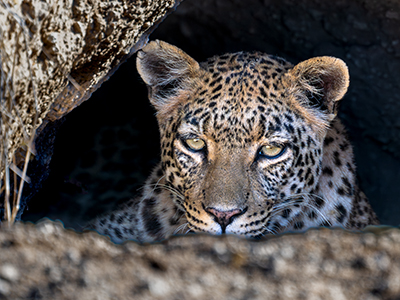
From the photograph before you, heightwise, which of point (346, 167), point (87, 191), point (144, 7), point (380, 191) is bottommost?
point (380, 191)

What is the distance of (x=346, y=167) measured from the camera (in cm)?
386

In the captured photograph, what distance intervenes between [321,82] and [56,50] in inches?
78.7

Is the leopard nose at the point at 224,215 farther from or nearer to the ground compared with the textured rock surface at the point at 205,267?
nearer to the ground

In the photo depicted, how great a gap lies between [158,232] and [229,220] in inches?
45.8

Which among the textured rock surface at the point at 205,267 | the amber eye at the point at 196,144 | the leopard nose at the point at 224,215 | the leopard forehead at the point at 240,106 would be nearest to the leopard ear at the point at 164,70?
the leopard forehead at the point at 240,106

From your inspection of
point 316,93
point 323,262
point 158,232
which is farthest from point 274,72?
point 323,262

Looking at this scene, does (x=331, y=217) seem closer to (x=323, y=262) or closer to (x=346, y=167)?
(x=346, y=167)

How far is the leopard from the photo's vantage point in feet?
10.2

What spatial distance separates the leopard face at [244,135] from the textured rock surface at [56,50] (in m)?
0.45

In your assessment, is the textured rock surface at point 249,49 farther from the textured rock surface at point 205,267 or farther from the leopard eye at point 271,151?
the textured rock surface at point 205,267

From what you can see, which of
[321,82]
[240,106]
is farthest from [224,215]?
[321,82]

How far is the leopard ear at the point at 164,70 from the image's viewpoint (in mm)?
3516

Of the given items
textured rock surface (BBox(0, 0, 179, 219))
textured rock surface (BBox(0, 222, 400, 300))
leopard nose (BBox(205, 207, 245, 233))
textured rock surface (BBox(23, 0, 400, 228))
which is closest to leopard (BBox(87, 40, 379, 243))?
leopard nose (BBox(205, 207, 245, 233))

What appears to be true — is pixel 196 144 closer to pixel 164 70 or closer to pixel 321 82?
pixel 164 70
